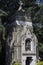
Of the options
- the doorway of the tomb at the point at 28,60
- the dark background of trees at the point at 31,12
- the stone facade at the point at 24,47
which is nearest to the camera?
the stone facade at the point at 24,47

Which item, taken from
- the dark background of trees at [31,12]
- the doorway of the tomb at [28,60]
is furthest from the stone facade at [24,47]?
the dark background of trees at [31,12]

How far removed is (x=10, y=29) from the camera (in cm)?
3712

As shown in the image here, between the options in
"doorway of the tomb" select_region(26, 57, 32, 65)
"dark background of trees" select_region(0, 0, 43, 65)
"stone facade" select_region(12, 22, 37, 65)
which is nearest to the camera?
"stone facade" select_region(12, 22, 37, 65)

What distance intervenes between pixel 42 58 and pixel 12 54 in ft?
26.6

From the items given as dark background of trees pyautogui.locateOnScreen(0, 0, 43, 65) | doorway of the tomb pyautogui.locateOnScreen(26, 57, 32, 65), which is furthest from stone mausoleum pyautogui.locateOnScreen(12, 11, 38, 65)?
dark background of trees pyautogui.locateOnScreen(0, 0, 43, 65)

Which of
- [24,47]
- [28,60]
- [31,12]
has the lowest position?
[28,60]

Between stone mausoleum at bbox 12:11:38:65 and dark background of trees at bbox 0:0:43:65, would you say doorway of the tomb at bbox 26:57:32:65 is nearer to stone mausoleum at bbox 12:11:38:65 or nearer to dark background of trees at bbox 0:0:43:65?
stone mausoleum at bbox 12:11:38:65

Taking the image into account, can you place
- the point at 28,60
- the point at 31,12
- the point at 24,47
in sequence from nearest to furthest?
the point at 24,47 → the point at 28,60 → the point at 31,12

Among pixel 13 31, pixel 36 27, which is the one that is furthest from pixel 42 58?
pixel 13 31

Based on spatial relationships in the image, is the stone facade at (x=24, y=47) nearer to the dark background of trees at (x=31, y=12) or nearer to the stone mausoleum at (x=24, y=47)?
the stone mausoleum at (x=24, y=47)

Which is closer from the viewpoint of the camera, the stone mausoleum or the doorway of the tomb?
the stone mausoleum

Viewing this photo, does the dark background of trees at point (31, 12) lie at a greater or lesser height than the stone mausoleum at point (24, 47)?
greater

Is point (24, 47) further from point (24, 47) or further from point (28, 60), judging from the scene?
point (28, 60)

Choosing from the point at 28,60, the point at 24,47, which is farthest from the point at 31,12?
the point at 28,60
